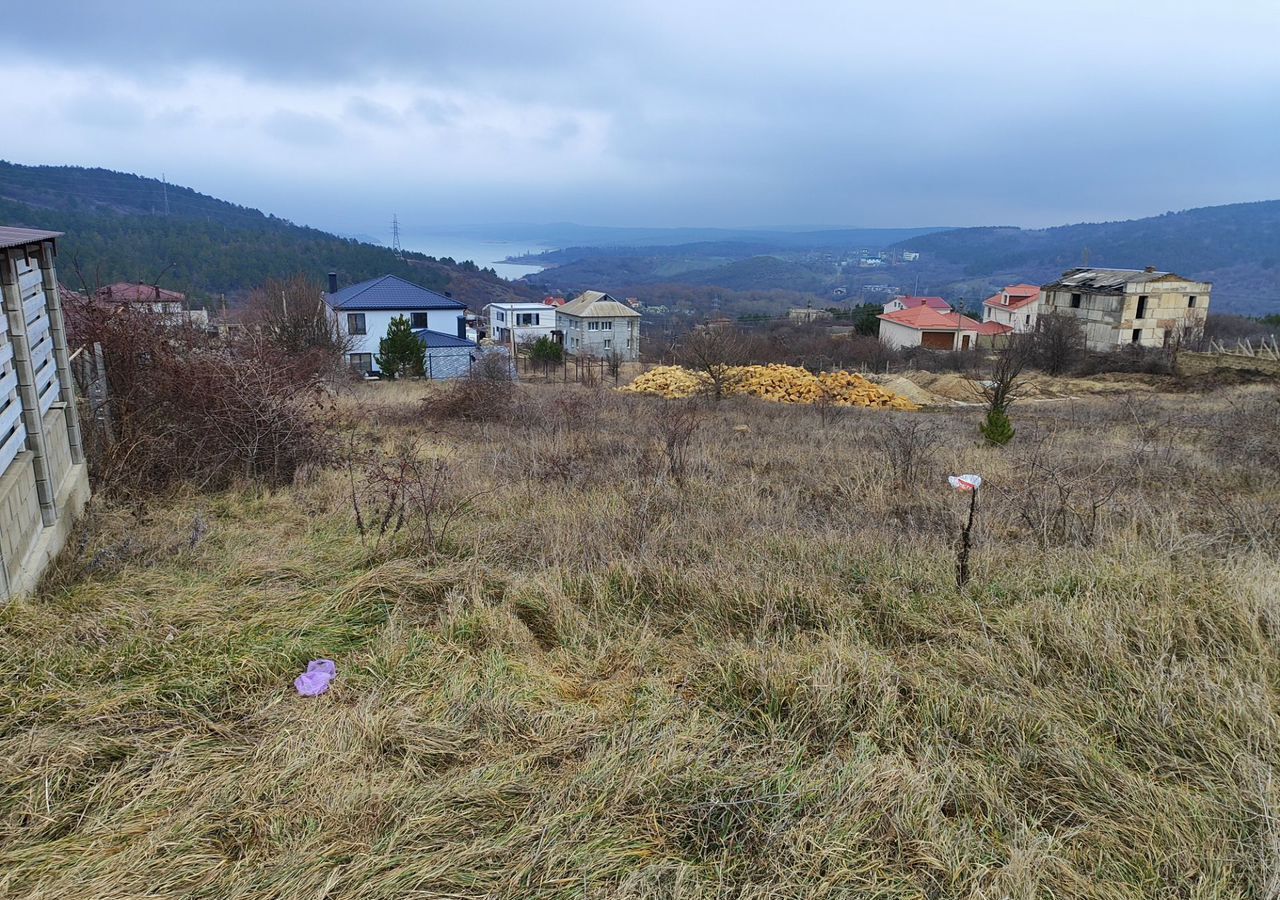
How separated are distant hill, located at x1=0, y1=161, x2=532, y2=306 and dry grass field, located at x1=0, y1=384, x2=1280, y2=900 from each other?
44058 mm

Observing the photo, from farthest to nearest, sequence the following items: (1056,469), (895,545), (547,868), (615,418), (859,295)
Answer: (859,295)
(615,418)
(1056,469)
(895,545)
(547,868)

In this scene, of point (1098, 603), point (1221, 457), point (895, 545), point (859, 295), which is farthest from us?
point (859, 295)

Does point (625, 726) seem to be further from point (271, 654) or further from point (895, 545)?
point (895, 545)

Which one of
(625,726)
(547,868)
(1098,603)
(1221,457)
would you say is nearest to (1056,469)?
(1221,457)

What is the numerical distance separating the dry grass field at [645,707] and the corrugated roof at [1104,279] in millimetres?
37981

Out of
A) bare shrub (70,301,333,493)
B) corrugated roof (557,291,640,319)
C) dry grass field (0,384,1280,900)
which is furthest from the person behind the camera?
corrugated roof (557,291,640,319)

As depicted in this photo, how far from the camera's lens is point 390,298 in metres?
42.6

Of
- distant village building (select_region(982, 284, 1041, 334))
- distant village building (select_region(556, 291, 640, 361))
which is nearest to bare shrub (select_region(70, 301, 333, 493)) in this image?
distant village building (select_region(556, 291, 640, 361))

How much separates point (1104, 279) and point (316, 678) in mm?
44757

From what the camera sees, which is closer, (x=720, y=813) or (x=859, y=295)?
(x=720, y=813)

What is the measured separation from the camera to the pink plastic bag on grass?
3066 millimetres

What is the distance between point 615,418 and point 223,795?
375 inches

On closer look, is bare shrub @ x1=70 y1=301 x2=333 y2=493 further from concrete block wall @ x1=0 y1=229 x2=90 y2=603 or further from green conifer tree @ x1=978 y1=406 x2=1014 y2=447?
green conifer tree @ x1=978 y1=406 x2=1014 y2=447

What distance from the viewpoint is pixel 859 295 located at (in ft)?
438
